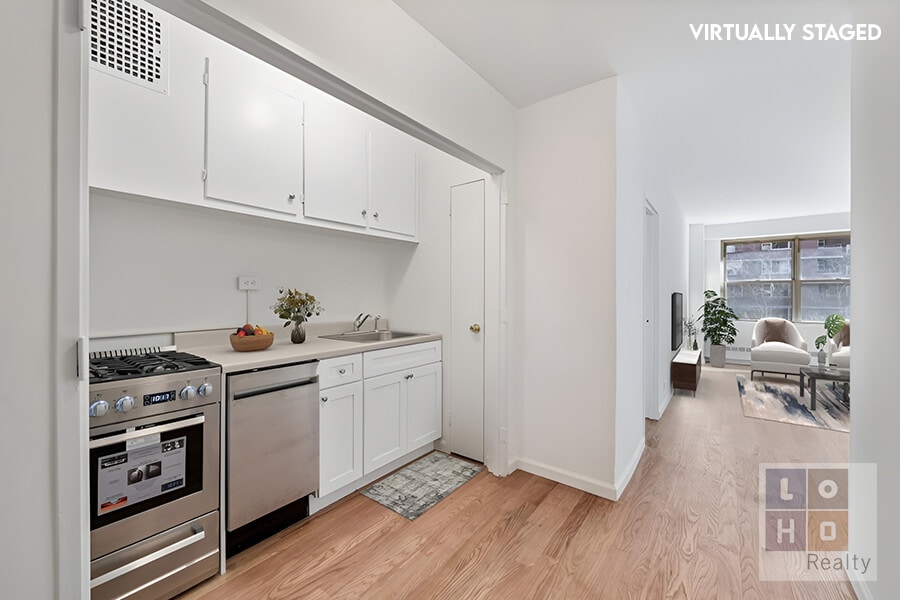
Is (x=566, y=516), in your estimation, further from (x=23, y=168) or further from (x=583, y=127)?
(x=23, y=168)

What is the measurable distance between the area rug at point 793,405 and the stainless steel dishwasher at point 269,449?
4371mm

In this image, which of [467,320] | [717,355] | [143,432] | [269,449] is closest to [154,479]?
[143,432]

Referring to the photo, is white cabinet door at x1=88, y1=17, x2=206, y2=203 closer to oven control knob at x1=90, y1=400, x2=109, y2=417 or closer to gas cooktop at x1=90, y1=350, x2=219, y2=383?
gas cooktop at x1=90, y1=350, x2=219, y2=383

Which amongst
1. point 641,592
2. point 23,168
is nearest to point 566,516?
point 641,592

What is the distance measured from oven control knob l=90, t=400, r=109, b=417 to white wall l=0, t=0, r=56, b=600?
1.70ft

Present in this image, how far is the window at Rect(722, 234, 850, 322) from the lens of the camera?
6.20m

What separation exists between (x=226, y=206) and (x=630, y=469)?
302 cm

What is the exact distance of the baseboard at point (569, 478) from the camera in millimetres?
2291

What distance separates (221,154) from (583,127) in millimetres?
2126

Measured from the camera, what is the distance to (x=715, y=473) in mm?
2607

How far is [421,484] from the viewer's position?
95.6 inches

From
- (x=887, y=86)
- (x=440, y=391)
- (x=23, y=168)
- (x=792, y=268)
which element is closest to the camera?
(x=23, y=168)

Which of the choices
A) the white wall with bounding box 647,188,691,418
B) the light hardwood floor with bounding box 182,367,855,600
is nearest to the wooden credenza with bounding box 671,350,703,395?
the white wall with bounding box 647,188,691,418

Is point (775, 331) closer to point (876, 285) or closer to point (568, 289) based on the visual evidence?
point (568, 289)
